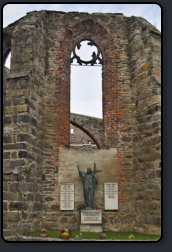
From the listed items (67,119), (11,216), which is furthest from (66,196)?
(67,119)

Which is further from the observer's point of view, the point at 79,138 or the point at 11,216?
the point at 79,138

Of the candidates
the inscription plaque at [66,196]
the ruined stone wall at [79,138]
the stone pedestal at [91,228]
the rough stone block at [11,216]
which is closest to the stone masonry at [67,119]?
the rough stone block at [11,216]

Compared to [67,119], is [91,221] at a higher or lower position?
lower

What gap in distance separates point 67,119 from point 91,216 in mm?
3158

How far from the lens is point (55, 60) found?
1058 cm

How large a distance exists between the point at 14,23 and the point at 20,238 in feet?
23.5

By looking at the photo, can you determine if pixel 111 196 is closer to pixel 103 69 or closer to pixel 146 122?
pixel 146 122

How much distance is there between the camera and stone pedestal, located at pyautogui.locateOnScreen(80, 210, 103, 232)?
8789 mm

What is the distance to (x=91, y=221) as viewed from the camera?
8.87 m

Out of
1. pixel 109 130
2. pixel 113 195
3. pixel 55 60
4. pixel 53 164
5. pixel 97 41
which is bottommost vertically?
pixel 113 195

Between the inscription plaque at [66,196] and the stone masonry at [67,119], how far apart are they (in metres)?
0.15

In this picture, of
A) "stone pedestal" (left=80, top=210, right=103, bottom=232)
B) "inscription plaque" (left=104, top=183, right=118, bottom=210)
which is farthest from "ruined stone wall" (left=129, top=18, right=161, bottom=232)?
"stone pedestal" (left=80, top=210, right=103, bottom=232)

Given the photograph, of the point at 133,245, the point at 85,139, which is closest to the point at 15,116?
the point at 133,245

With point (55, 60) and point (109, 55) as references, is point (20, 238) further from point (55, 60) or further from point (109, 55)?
point (109, 55)
